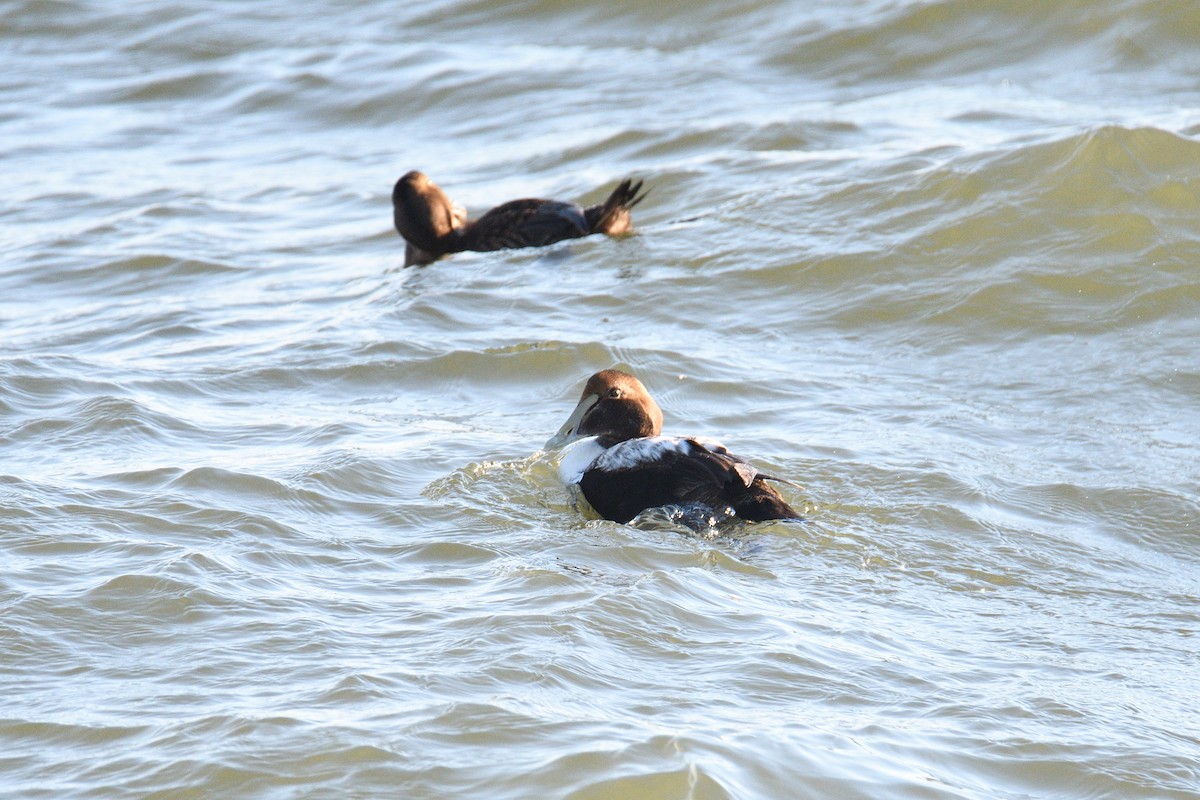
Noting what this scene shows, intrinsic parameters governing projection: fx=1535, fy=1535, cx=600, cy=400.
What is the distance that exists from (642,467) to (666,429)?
49.4 inches

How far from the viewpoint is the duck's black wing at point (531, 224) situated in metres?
9.72

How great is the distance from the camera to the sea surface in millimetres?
3779

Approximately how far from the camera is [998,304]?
8.12m

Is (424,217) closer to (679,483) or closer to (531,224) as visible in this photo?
(531,224)

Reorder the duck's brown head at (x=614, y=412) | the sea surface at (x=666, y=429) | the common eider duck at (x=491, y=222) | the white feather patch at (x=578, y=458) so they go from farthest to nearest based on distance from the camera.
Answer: the common eider duck at (x=491, y=222), the duck's brown head at (x=614, y=412), the white feather patch at (x=578, y=458), the sea surface at (x=666, y=429)

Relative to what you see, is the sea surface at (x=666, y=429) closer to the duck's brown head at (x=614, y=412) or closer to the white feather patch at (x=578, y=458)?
the white feather patch at (x=578, y=458)

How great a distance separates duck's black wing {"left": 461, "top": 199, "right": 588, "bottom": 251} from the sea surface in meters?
0.21

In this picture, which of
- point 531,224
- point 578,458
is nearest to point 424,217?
point 531,224

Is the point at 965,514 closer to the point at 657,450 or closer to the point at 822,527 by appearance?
the point at 822,527

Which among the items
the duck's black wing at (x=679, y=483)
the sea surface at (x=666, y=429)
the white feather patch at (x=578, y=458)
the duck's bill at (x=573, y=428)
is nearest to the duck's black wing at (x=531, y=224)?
the sea surface at (x=666, y=429)

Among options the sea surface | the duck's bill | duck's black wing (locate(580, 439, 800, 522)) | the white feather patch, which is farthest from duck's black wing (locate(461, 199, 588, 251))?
duck's black wing (locate(580, 439, 800, 522))

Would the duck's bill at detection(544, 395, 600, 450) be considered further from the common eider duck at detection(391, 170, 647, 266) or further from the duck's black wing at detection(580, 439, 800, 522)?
the common eider duck at detection(391, 170, 647, 266)

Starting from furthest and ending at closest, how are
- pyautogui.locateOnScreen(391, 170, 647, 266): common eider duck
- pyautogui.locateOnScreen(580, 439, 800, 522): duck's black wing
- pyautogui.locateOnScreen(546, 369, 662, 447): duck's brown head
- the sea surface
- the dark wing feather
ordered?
pyautogui.locateOnScreen(391, 170, 647, 266): common eider duck
the dark wing feather
pyautogui.locateOnScreen(546, 369, 662, 447): duck's brown head
pyautogui.locateOnScreen(580, 439, 800, 522): duck's black wing
the sea surface

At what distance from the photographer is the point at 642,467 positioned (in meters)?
5.57
